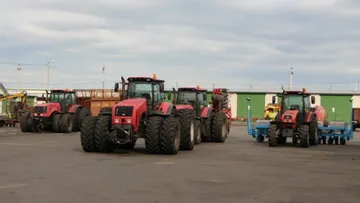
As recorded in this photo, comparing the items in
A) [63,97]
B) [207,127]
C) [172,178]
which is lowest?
[172,178]

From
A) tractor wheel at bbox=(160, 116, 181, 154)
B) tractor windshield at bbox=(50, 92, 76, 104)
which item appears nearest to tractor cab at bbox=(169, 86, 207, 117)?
tractor wheel at bbox=(160, 116, 181, 154)

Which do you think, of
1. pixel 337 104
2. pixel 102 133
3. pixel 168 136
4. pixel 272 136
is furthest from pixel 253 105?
pixel 102 133

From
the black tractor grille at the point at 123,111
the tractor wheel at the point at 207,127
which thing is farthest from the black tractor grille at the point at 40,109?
the black tractor grille at the point at 123,111

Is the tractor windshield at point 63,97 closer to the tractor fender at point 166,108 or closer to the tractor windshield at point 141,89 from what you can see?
the tractor windshield at point 141,89

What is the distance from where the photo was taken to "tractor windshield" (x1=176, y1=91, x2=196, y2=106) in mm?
23344

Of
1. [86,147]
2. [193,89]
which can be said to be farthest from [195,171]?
[193,89]

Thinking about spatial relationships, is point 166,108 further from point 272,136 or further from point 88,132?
point 272,136

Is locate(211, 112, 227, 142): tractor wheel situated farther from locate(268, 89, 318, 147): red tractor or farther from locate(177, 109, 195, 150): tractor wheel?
locate(177, 109, 195, 150): tractor wheel

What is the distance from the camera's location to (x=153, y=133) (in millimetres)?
15828

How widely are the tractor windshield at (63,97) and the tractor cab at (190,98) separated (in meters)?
10.1

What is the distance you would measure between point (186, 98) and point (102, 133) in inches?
320

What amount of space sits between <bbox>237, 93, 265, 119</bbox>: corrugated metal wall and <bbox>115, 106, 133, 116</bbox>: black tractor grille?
52.7m

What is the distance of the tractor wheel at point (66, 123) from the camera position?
94.4 ft

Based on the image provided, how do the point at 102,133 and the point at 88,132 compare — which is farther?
the point at 88,132
